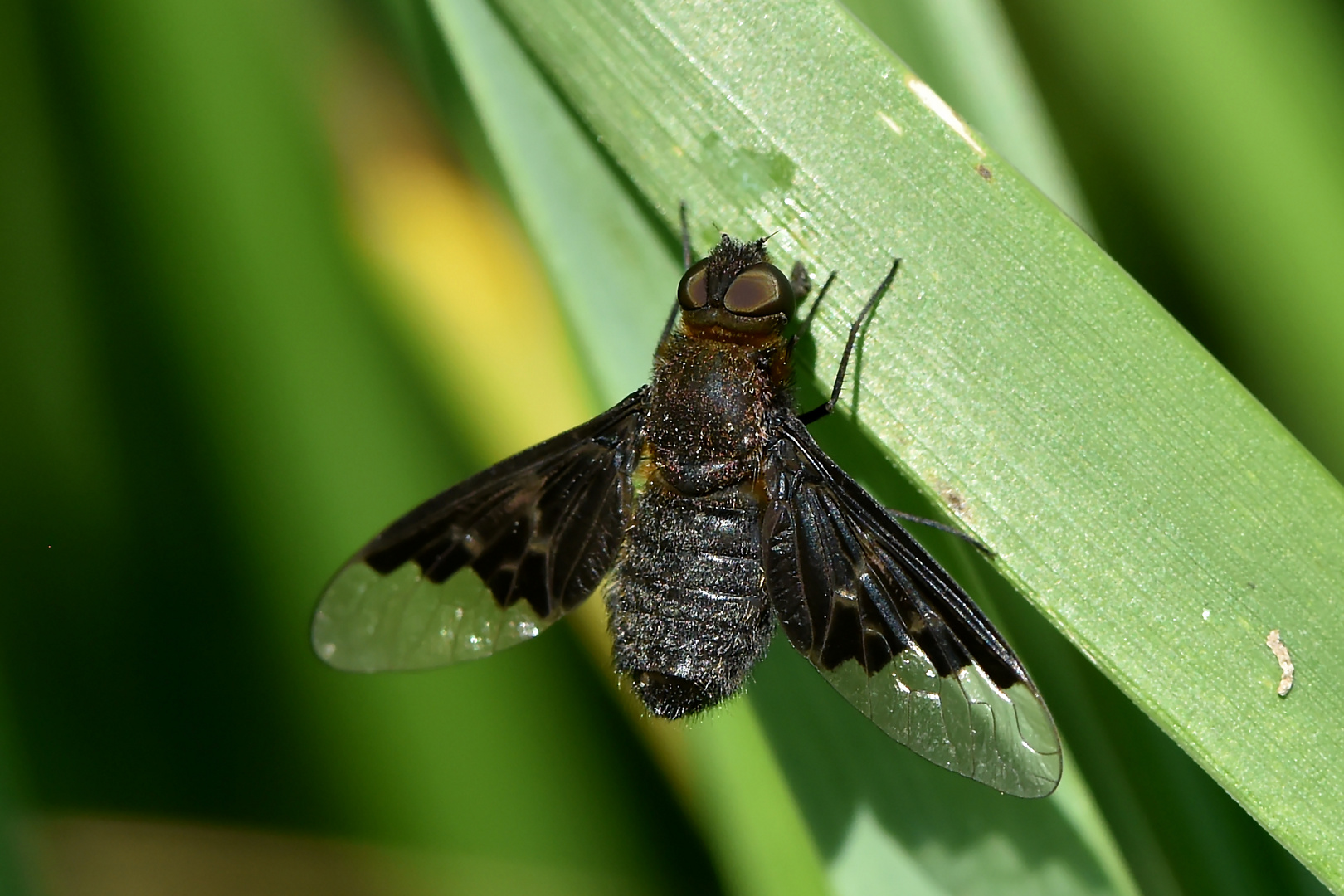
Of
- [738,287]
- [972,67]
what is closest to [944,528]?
[738,287]

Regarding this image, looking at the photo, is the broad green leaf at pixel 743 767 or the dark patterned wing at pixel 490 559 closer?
the broad green leaf at pixel 743 767

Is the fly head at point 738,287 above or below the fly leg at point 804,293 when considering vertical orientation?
above

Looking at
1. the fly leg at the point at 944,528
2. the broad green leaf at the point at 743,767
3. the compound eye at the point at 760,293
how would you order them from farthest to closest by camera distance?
the compound eye at the point at 760,293 → the broad green leaf at the point at 743,767 → the fly leg at the point at 944,528

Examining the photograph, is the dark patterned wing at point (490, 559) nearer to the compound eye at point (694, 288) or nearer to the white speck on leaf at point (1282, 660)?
the compound eye at point (694, 288)

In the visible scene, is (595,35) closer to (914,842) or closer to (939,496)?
(939,496)

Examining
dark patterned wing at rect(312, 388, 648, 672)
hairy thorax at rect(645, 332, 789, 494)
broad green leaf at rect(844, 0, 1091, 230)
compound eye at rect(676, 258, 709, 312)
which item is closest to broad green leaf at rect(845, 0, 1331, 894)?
broad green leaf at rect(844, 0, 1091, 230)

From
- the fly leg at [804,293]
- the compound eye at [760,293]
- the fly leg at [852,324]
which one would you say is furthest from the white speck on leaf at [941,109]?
the compound eye at [760,293]
